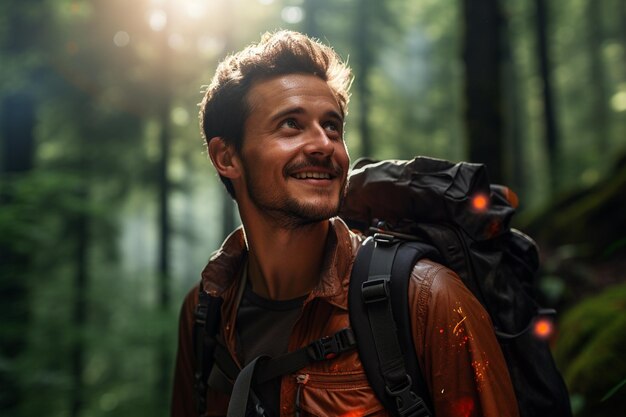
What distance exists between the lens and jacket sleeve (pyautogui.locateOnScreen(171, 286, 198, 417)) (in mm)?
3293

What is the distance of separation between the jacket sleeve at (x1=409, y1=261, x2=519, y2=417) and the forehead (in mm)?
1094

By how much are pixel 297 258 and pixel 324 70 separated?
40.2 inches

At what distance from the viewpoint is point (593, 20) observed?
87.3 ft

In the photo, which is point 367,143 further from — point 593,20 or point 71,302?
point 71,302

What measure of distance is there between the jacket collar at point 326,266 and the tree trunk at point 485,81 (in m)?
3.75

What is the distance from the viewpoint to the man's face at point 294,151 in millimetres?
2680

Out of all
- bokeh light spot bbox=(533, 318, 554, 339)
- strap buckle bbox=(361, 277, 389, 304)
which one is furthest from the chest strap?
bokeh light spot bbox=(533, 318, 554, 339)

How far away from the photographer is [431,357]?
227cm

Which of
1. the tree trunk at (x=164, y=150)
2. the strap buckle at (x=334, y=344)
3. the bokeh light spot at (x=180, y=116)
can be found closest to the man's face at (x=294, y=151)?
the strap buckle at (x=334, y=344)

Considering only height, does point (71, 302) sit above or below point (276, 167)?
below

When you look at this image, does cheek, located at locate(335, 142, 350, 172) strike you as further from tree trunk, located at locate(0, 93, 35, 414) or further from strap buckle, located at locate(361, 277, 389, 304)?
tree trunk, located at locate(0, 93, 35, 414)

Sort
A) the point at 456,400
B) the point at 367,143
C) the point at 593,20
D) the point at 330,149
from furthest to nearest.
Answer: the point at 593,20 → the point at 367,143 → the point at 330,149 → the point at 456,400

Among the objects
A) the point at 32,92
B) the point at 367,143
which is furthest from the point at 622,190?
the point at 367,143

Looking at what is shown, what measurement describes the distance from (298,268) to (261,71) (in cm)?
→ 106
